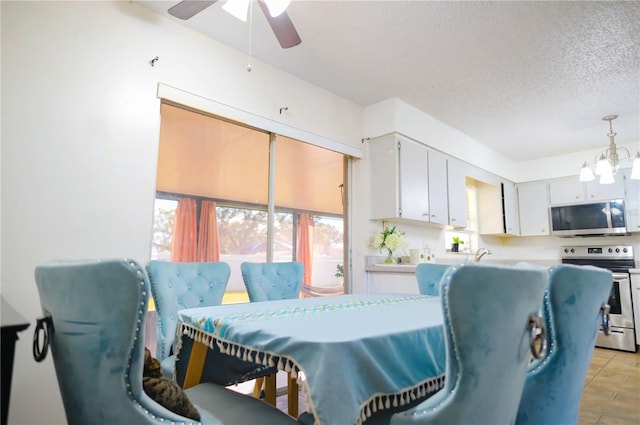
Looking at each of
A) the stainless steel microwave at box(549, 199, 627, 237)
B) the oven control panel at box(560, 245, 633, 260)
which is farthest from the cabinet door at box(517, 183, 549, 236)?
the oven control panel at box(560, 245, 633, 260)

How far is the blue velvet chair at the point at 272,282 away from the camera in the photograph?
214cm

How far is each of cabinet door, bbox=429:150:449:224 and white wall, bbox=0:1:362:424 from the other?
2.48 meters

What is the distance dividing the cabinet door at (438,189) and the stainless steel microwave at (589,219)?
77.6 inches

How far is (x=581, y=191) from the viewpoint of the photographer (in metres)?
4.87

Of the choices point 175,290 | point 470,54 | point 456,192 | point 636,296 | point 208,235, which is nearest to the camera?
point 175,290

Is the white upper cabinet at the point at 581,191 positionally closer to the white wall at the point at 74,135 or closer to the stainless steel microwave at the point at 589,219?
the stainless steel microwave at the point at 589,219

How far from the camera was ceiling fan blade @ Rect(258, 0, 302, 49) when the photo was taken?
5.87 feet

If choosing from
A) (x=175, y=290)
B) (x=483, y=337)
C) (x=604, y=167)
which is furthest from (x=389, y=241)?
(x=483, y=337)

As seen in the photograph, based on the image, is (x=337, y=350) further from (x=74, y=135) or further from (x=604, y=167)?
(x=604, y=167)

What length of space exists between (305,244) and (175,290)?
1639 mm

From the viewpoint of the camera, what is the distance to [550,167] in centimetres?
534

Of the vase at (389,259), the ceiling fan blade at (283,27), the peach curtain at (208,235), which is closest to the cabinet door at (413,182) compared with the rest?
the vase at (389,259)

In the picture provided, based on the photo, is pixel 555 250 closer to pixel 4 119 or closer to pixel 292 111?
pixel 292 111

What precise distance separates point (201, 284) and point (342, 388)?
4.47ft
